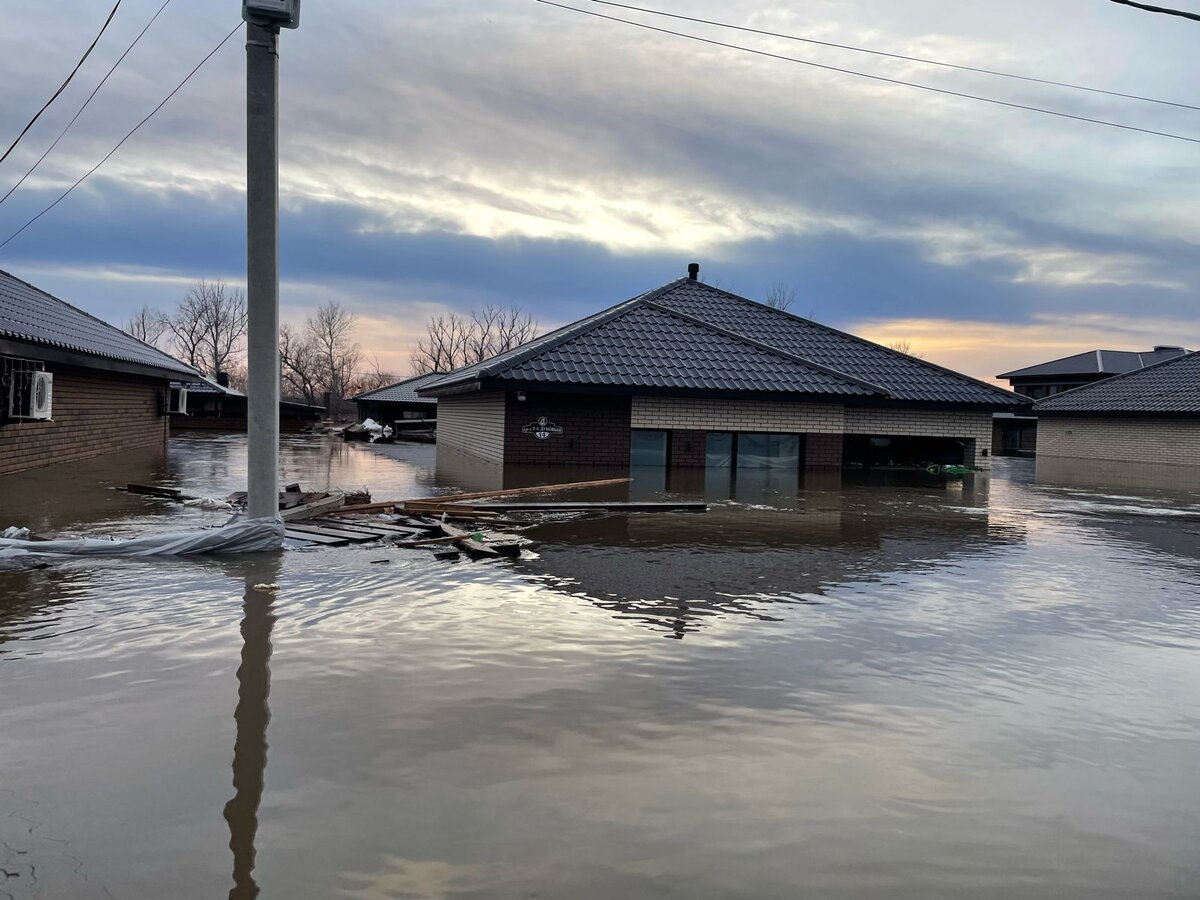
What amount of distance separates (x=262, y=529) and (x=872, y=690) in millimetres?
6518

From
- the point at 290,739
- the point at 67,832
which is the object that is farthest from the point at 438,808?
the point at 67,832

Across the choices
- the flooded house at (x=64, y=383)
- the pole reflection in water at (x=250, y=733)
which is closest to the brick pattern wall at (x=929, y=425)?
the flooded house at (x=64, y=383)

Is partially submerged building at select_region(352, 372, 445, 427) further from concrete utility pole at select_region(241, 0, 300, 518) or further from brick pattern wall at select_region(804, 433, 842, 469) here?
Answer: concrete utility pole at select_region(241, 0, 300, 518)

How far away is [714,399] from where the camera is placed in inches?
832

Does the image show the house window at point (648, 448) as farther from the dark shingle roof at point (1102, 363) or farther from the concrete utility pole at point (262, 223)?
the dark shingle roof at point (1102, 363)

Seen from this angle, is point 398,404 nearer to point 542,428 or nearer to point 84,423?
point 84,423

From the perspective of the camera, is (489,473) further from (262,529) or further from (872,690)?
(872,690)

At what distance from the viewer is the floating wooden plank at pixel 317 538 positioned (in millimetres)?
9859

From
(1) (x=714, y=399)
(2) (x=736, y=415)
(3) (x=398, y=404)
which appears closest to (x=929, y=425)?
(2) (x=736, y=415)

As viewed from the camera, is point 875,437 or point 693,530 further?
point 875,437

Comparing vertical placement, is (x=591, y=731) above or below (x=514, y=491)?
below

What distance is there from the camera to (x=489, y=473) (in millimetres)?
19453

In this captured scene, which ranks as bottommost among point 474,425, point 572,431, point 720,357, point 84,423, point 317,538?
point 317,538

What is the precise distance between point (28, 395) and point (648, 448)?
12.4 m
